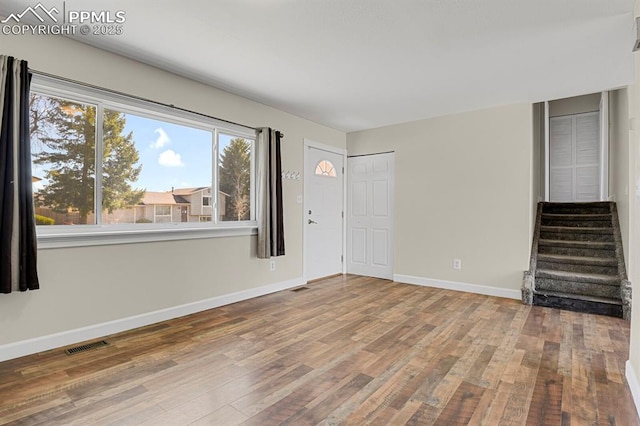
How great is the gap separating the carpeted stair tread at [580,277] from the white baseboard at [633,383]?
5.96 feet

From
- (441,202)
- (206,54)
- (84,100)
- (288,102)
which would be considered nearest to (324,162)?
(288,102)

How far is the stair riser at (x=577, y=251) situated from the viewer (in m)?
4.07

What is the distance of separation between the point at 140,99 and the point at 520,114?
166 inches

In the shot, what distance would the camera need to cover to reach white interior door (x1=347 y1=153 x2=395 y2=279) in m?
5.17

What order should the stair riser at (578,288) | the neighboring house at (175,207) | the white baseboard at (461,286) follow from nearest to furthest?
the neighboring house at (175,207) < the stair riser at (578,288) < the white baseboard at (461,286)

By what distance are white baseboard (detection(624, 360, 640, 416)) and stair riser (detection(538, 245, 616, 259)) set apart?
97.6 inches

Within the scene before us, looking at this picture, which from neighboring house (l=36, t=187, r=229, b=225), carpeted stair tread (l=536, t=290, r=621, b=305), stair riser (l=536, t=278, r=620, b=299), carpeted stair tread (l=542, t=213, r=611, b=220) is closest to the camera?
neighboring house (l=36, t=187, r=229, b=225)

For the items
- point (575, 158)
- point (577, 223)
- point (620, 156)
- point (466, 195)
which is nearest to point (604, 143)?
point (575, 158)

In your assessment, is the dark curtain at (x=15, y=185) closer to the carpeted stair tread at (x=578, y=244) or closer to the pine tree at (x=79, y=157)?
the pine tree at (x=79, y=157)

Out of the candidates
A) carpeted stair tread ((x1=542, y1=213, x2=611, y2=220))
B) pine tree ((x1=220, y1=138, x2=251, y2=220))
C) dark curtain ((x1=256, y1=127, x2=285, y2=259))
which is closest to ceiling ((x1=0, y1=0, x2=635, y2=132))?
dark curtain ((x1=256, y1=127, x2=285, y2=259))

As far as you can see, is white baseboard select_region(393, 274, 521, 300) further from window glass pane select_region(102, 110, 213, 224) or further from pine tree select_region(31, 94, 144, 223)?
pine tree select_region(31, 94, 144, 223)

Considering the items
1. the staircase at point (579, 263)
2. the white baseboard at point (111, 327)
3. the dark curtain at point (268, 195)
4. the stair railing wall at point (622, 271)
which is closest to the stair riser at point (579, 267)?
the staircase at point (579, 263)

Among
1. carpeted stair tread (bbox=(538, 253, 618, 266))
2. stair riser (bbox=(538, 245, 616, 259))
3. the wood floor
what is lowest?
the wood floor

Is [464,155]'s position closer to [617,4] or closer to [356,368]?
[617,4]
